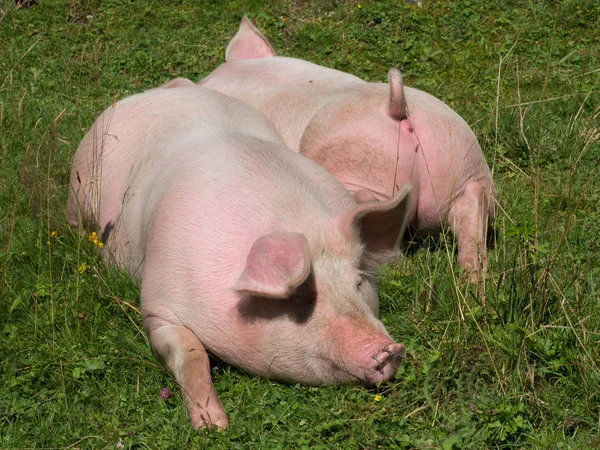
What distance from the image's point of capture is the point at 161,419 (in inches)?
132

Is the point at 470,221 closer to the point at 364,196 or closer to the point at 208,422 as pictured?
the point at 364,196

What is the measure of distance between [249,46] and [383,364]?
346 centimetres

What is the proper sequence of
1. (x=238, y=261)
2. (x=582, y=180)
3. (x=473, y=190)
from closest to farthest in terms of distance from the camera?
(x=238, y=261) → (x=473, y=190) → (x=582, y=180)

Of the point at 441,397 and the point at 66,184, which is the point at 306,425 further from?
the point at 66,184

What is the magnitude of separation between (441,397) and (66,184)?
2.80m

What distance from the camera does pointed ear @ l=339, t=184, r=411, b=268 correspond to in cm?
351

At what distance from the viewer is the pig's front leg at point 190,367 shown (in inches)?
129

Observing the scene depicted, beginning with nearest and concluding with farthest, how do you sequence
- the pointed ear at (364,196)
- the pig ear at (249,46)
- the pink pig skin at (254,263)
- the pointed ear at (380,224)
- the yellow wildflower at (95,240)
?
the pink pig skin at (254,263) → the pointed ear at (380,224) → the yellow wildflower at (95,240) → the pointed ear at (364,196) → the pig ear at (249,46)

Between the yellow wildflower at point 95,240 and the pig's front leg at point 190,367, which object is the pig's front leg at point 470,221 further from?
the yellow wildflower at point 95,240

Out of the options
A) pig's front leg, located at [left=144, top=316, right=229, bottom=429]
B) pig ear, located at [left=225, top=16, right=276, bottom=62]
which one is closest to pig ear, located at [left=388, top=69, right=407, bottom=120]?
pig's front leg, located at [left=144, top=316, right=229, bottom=429]

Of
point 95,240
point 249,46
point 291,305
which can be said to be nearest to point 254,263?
point 291,305

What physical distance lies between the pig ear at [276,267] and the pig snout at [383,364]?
0.38 metres

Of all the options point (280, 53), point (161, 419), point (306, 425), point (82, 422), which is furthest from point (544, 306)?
point (280, 53)

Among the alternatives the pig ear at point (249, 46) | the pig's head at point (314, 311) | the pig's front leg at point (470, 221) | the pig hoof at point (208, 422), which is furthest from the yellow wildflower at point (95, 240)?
the pig ear at point (249, 46)
